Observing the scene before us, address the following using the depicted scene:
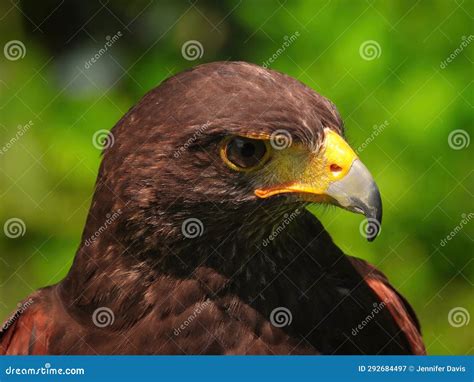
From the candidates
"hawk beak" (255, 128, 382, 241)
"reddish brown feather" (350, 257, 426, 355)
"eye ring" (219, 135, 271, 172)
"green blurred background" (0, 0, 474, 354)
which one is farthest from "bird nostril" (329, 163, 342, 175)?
"green blurred background" (0, 0, 474, 354)

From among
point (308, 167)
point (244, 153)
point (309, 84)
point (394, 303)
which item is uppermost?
point (309, 84)

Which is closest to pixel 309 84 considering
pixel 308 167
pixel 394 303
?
pixel 394 303

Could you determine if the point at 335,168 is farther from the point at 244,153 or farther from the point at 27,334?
the point at 27,334

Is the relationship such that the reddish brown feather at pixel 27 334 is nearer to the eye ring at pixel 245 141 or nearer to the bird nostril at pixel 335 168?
the eye ring at pixel 245 141

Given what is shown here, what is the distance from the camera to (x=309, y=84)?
4.79 metres

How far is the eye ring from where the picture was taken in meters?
3.32

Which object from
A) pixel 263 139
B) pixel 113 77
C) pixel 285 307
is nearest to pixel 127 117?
pixel 263 139

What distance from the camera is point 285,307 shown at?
355cm

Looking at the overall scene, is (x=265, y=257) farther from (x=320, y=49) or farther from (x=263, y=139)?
(x=320, y=49)

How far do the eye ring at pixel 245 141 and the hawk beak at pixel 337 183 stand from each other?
7cm

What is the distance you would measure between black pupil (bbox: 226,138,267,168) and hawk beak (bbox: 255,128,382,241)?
10 centimetres

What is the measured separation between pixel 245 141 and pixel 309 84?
1548mm

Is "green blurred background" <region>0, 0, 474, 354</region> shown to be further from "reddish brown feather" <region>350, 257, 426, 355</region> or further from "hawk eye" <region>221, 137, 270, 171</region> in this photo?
"hawk eye" <region>221, 137, 270, 171</region>

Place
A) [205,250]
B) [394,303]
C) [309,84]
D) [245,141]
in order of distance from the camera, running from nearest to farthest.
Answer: [245,141]
[205,250]
[394,303]
[309,84]
